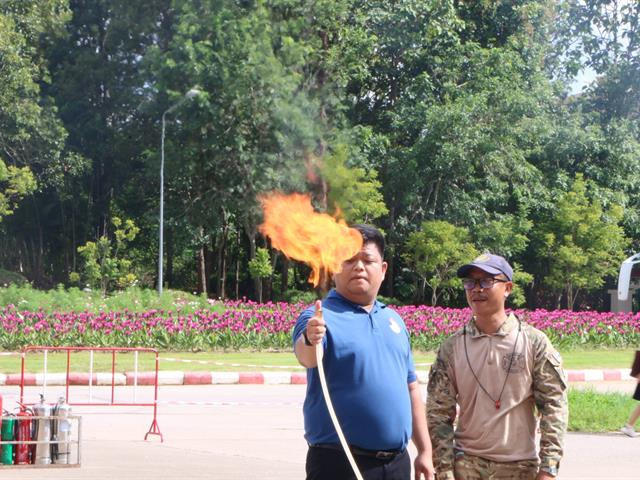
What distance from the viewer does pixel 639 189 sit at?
174 feet

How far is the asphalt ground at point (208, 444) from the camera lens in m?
10.5

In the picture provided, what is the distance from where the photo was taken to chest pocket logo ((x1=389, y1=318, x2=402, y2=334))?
5246 millimetres

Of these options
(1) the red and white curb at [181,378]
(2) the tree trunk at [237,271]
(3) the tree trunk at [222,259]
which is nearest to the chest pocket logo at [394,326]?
(1) the red and white curb at [181,378]

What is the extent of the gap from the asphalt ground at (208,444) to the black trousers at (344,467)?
5.05 meters

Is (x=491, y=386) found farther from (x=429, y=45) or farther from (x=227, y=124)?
(x=429, y=45)

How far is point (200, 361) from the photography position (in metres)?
24.2

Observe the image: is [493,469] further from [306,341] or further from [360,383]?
[306,341]

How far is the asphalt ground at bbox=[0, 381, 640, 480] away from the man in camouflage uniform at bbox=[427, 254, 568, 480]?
16.6 feet

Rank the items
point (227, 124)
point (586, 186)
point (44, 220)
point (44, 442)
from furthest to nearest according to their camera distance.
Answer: point (44, 220) → point (586, 186) → point (227, 124) → point (44, 442)

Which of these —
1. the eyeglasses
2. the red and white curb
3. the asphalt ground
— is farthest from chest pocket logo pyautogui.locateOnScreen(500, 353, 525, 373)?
the red and white curb

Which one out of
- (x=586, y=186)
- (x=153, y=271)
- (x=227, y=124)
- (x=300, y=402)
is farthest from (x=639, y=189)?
(x=300, y=402)

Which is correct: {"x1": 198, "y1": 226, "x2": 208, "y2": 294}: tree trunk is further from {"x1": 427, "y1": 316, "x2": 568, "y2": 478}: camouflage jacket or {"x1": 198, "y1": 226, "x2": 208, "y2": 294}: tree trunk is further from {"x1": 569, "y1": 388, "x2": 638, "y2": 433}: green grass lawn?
{"x1": 427, "y1": 316, "x2": 568, "y2": 478}: camouflage jacket

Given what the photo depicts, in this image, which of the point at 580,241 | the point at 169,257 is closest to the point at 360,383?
the point at 580,241

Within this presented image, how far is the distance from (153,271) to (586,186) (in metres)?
23.2
